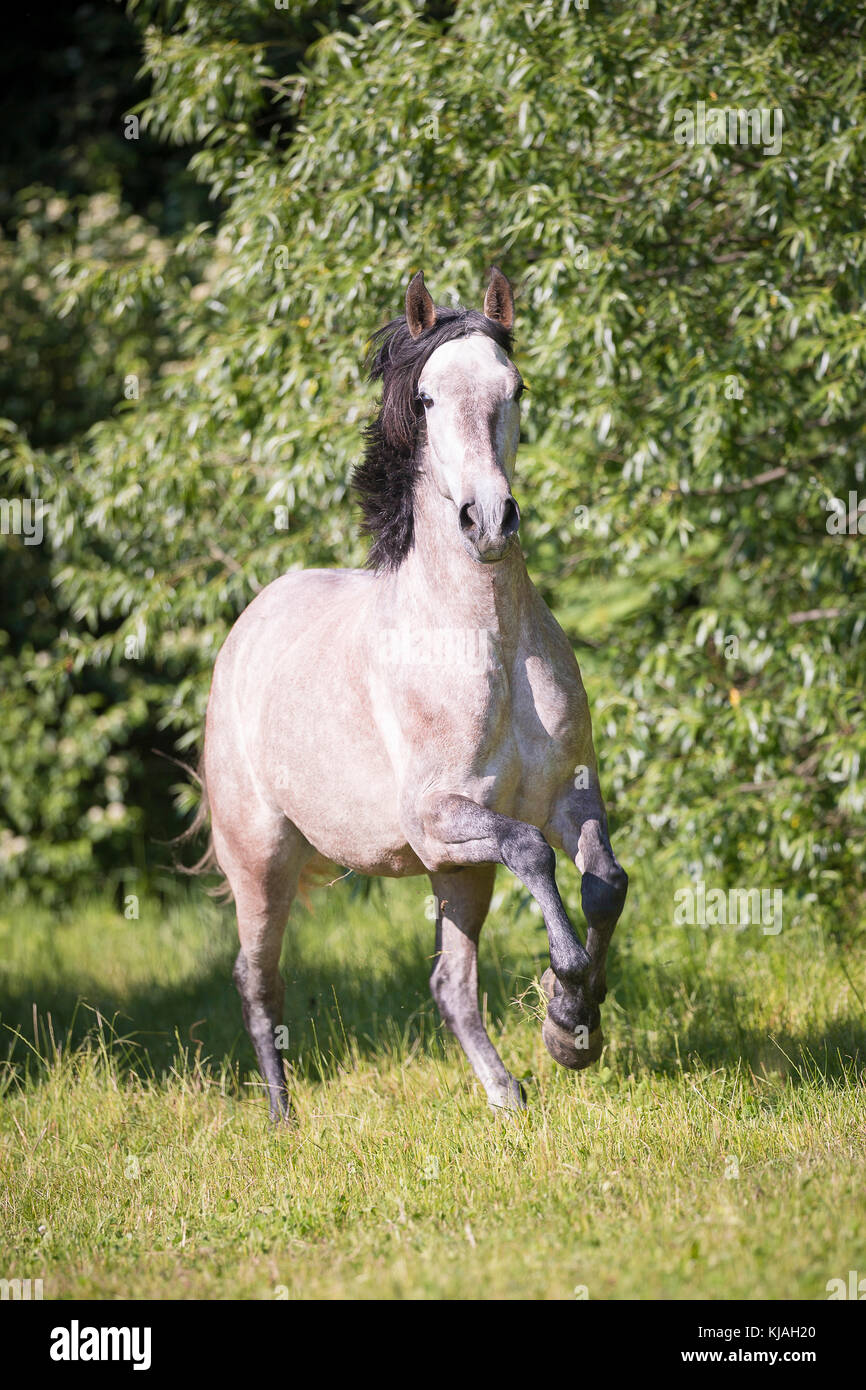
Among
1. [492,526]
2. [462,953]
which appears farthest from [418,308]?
[462,953]

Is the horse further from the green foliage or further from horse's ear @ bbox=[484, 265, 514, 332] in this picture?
the green foliage

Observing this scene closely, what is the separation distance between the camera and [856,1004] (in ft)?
17.7

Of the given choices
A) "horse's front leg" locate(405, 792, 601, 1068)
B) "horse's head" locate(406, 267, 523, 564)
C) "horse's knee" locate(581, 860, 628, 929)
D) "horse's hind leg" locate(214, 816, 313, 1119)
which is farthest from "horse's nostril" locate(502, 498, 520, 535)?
"horse's hind leg" locate(214, 816, 313, 1119)

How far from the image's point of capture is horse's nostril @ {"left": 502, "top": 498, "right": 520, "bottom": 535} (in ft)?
12.2

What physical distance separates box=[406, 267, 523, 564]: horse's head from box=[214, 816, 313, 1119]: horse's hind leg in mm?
1840

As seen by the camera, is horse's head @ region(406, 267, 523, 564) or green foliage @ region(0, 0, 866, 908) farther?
green foliage @ region(0, 0, 866, 908)

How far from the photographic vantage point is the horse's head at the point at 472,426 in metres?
3.72

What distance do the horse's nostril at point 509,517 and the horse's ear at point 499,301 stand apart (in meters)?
1.00

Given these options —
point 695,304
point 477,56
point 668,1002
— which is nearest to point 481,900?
point 668,1002

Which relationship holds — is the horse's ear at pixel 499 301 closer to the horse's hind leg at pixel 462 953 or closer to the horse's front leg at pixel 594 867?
the horse's front leg at pixel 594 867

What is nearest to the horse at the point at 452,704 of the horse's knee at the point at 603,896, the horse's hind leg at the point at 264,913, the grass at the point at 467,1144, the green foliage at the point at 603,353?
the horse's knee at the point at 603,896
